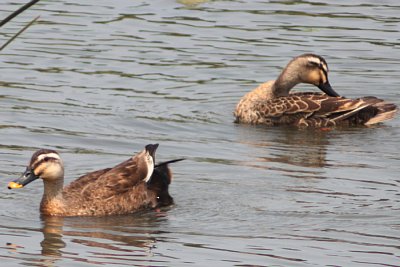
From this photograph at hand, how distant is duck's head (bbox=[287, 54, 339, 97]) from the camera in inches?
678

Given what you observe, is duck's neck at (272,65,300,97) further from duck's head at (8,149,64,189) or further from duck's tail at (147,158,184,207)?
duck's head at (8,149,64,189)

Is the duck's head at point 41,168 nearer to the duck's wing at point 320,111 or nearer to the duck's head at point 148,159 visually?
the duck's head at point 148,159

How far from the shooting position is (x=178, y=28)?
20703 mm

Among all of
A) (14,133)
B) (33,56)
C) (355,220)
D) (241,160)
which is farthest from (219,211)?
(33,56)

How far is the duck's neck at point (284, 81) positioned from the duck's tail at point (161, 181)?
4486 mm

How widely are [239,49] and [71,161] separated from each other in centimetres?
618

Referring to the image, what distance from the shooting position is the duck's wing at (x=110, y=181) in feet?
40.8

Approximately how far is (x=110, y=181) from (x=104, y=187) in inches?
4.0

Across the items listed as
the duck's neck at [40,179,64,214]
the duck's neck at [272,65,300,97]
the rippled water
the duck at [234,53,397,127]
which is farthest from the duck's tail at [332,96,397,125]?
the duck's neck at [40,179,64,214]

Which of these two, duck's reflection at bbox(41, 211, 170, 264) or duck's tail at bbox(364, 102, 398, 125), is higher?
duck's tail at bbox(364, 102, 398, 125)

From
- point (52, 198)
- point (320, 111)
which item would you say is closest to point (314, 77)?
point (320, 111)

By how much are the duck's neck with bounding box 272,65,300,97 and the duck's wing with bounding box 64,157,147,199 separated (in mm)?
4825

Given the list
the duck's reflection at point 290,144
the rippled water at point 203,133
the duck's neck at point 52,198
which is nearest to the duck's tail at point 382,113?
the rippled water at point 203,133

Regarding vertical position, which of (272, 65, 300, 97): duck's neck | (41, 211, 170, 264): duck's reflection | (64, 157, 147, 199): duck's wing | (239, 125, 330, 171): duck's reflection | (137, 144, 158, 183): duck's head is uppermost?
(272, 65, 300, 97): duck's neck
